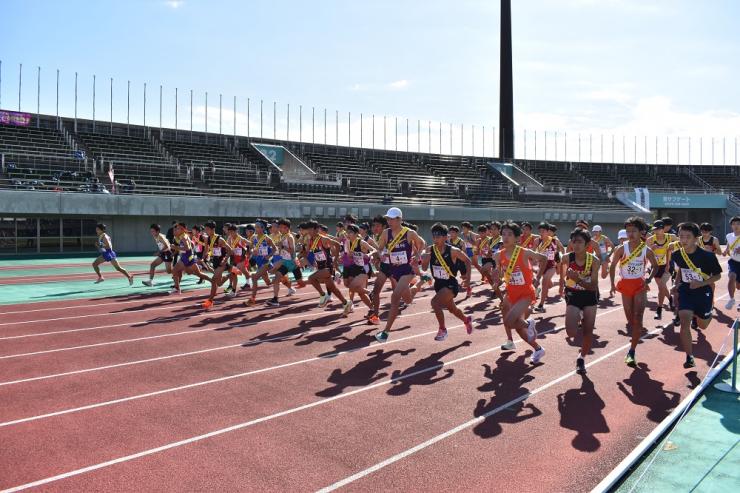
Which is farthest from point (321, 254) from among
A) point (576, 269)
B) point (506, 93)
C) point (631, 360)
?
point (506, 93)

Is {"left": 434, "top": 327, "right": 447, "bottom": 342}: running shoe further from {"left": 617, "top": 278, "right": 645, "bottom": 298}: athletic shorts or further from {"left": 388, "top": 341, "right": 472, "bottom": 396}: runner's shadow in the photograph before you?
{"left": 617, "top": 278, "right": 645, "bottom": 298}: athletic shorts

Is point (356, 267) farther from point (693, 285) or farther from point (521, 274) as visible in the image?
point (693, 285)

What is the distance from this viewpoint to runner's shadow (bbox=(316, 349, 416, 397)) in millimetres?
6738

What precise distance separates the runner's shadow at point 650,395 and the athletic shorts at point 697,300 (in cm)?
A: 105

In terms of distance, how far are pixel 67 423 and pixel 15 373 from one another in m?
2.51

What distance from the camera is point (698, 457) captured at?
4.75m

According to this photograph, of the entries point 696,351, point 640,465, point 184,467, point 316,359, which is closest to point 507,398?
point 640,465

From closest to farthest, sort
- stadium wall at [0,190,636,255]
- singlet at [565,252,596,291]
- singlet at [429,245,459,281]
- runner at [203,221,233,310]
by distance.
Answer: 1. singlet at [565,252,596,291]
2. singlet at [429,245,459,281]
3. runner at [203,221,233,310]
4. stadium wall at [0,190,636,255]

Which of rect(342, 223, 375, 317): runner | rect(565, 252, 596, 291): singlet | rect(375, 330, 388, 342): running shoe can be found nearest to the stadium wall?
rect(342, 223, 375, 317): runner

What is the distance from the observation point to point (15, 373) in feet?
24.3

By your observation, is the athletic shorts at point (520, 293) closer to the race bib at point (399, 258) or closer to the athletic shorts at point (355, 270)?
the race bib at point (399, 258)

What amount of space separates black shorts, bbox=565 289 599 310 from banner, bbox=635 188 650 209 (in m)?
48.8

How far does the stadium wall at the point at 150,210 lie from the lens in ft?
94.2

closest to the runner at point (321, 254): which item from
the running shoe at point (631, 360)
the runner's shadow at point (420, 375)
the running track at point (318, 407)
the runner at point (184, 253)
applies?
the running track at point (318, 407)
